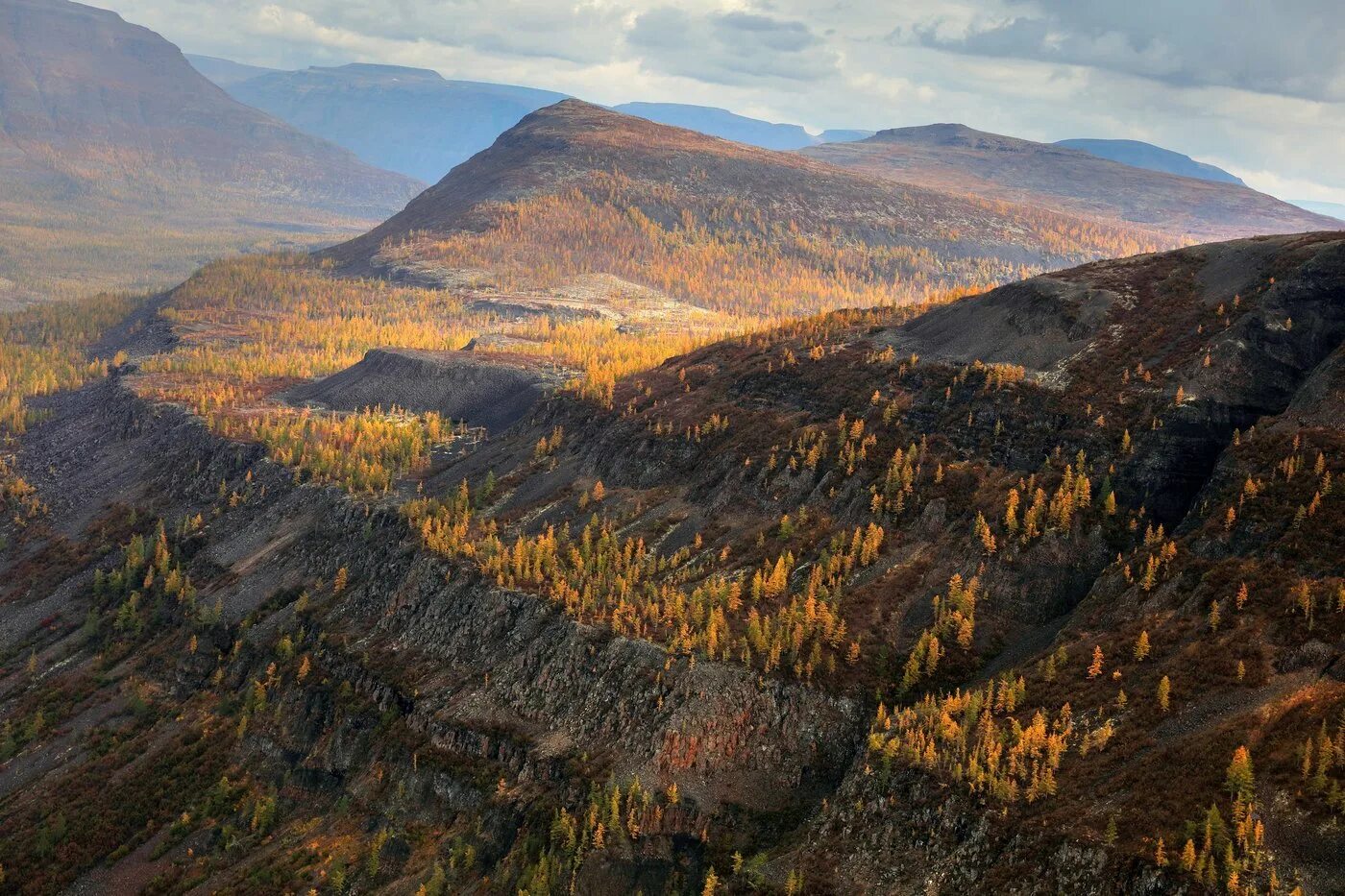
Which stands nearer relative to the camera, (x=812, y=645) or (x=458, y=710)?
(x=812, y=645)

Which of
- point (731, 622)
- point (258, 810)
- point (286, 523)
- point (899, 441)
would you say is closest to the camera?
point (731, 622)

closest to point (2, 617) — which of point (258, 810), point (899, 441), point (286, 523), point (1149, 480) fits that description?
point (286, 523)

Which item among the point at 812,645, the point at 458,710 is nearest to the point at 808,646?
the point at 812,645

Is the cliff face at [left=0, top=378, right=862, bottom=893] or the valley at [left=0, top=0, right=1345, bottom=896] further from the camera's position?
the cliff face at [left=0, top=378, right=862, bottom=893]

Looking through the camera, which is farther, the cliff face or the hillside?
the cliff face

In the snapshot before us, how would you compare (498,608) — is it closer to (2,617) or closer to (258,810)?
(258,810)

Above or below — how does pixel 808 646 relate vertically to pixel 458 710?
above

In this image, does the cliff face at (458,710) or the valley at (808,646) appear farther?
the cliff face at (458,710)

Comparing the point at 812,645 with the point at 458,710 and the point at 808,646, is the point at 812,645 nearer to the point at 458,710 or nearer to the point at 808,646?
the point at 808,646
